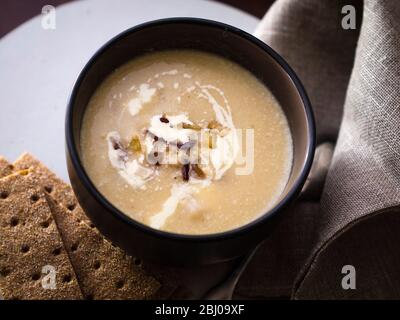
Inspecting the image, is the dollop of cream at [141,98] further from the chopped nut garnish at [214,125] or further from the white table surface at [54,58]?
the white table surface at [54,58]

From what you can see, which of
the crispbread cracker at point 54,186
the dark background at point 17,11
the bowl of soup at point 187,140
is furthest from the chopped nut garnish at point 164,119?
the dark background at point 17,11

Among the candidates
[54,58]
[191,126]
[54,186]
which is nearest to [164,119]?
[191,126]

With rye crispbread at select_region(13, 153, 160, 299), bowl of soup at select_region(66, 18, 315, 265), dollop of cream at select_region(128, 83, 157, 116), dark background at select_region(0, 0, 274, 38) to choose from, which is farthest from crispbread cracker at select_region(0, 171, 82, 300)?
dark background at select_region(0, 0, 274, 38)

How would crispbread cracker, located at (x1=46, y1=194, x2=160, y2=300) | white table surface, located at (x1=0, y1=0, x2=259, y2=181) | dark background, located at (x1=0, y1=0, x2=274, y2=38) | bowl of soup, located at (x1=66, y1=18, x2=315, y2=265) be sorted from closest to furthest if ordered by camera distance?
bowl of soup, located at (x1=66, y1=18, x2=315, y2=265)
crispbread cracker, located at (x1=46, y1=194, x2=160, y2=300)
white table surface, located at (x1=0, y1=0, x2=259, y2=181)
dark background, located at (x1=0, y1=0, x2=274, y2=38)

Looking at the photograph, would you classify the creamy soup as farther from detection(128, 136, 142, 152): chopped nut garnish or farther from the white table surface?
the white table surface

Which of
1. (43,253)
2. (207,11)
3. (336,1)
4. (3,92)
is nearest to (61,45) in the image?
(3,92)

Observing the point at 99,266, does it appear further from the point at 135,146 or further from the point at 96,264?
the point at 135,146

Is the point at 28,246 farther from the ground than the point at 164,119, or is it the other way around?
the point at 164,119
